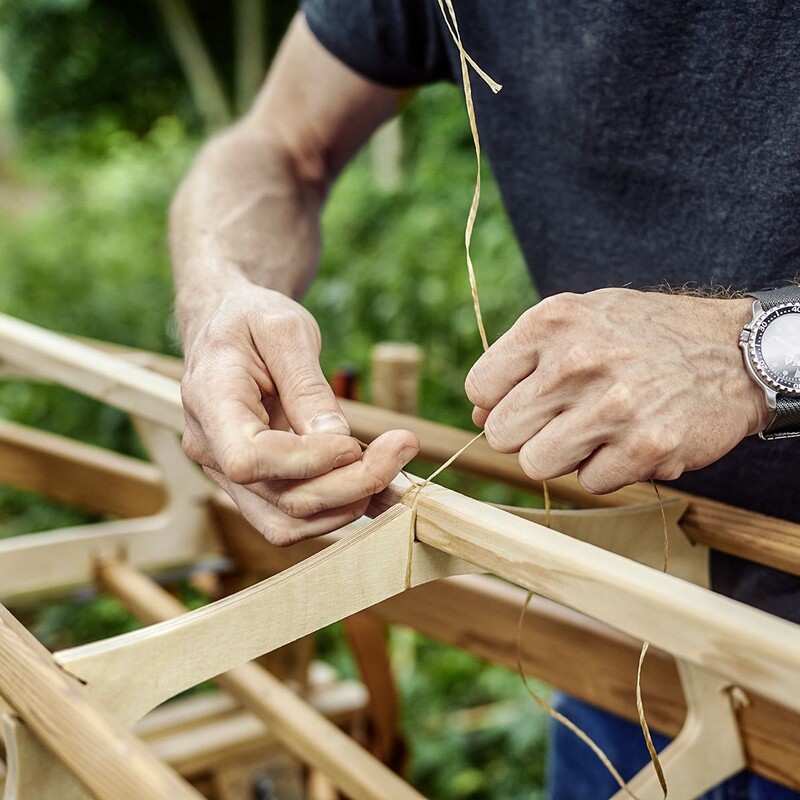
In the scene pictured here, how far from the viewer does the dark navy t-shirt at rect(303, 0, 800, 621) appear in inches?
33.8

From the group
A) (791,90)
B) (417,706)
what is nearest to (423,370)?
(417,706)

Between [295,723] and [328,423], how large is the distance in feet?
2.26

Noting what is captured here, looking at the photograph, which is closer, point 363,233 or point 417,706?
point 417,706

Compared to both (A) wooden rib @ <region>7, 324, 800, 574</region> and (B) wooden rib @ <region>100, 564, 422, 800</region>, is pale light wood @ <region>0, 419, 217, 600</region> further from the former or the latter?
(A) wooden rib @ <region>7, 324, 800, 574</region>

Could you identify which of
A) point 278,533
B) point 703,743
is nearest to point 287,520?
point 278,533

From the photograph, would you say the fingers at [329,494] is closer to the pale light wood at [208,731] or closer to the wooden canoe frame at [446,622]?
the wooden canoe frame at [446,622]

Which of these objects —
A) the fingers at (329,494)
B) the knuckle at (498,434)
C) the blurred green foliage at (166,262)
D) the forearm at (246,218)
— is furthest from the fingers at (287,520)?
the blurred green foliage at (166,262)

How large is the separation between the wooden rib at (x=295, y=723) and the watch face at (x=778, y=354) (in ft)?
1.92

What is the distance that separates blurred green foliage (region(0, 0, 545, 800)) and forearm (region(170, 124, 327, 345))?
0.44 ft

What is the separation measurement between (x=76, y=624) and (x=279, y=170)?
239cm

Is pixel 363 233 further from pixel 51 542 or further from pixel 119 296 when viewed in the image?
pixel 51 542

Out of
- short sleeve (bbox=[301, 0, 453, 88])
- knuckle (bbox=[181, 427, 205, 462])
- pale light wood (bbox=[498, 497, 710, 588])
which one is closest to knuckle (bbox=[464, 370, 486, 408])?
pale light wood (bbox=[498, 497, 710, 588])

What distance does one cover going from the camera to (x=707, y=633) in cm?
50

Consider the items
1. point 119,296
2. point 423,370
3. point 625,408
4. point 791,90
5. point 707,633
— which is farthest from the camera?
point 119,296
